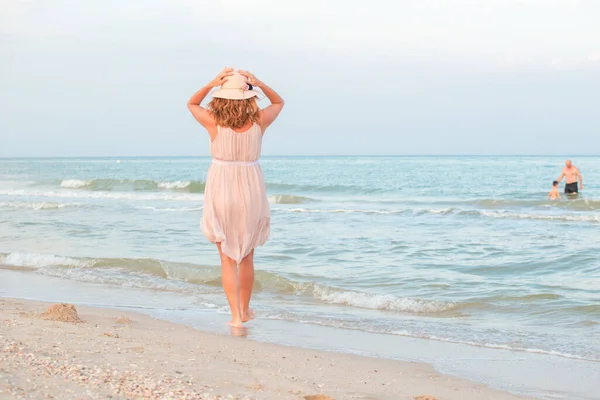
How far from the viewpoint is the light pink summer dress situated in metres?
5.18

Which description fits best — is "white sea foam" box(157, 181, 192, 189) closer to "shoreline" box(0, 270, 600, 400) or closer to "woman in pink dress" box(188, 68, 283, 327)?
"shoreline" box(0, 270, 600, 400)

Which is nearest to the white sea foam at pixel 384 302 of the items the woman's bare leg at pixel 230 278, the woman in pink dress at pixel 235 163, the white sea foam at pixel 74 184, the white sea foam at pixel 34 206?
the woman's bare leg at pixel 230 278

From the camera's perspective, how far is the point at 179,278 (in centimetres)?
960

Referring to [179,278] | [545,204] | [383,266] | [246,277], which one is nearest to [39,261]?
[179,278]

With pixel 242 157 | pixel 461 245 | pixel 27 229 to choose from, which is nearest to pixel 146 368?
pixel 242 157

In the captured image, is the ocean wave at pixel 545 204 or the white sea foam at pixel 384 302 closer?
the white sea foam at pixel 384 302

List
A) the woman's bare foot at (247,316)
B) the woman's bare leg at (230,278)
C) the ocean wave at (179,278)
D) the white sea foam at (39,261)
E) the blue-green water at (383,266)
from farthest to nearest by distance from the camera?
the white sea foam at (39,261) < the ocean wave at (179,278) < the blue-green water at (383,266) < the woman's bare foot at (247,316) < the woman's bare leg at (230,278)

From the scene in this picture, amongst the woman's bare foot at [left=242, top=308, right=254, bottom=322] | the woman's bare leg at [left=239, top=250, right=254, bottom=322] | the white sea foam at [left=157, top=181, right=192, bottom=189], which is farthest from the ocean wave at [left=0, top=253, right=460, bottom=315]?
the white sea foam at [left=157, top=181, right=192, bottom=189]

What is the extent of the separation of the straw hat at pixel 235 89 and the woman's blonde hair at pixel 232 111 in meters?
0.05

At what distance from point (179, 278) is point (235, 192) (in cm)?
462

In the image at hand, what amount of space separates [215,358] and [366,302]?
3.72m

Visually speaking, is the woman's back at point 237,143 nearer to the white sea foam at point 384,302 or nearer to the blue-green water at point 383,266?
the blue-green water at point 383,266

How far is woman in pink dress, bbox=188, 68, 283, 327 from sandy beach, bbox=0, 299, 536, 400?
2.57ft

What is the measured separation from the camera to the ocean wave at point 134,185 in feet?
122
